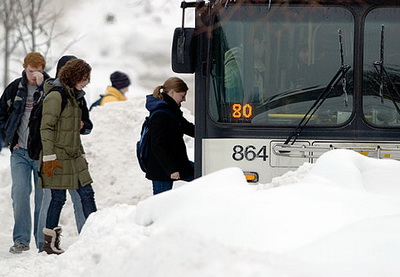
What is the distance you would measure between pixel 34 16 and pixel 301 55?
59.5ft

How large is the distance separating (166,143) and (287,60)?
147cm

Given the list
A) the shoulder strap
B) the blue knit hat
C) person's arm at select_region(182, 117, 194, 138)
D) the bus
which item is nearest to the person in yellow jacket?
the blue knit hat

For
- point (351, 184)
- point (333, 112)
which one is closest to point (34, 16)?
point (333, 112)

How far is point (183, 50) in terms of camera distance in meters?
7.89

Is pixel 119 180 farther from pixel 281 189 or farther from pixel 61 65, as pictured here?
pixel 281 189

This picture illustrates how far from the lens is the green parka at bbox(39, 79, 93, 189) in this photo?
7.91m

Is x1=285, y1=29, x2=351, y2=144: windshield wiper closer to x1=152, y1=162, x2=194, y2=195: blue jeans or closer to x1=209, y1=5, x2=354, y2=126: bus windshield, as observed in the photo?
x1=209, y1=5, x2=354, y2=126: bus windshield

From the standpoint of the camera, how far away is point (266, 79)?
7812mm

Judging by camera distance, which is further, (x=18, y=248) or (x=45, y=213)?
(x=18, y=248)

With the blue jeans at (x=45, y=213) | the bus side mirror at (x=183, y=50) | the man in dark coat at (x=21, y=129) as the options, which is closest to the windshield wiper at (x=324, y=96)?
Result: the bus side mirror at (x=183, y=50)

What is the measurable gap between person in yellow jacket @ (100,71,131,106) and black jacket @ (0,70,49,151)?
5.91 m

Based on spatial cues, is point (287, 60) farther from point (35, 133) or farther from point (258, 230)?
point (258, 230)

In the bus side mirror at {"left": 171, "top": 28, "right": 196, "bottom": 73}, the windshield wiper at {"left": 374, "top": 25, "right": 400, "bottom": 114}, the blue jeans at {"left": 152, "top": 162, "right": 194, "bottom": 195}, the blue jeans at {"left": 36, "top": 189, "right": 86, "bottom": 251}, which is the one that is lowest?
the blue jeans at {"left": 36, "top": 189, "right": 86, "bottom": 251}

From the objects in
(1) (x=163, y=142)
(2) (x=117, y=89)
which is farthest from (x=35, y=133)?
(2) (x=117, y=89)
